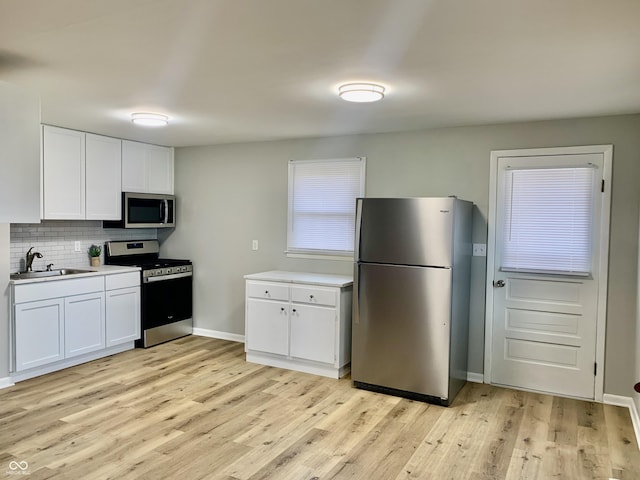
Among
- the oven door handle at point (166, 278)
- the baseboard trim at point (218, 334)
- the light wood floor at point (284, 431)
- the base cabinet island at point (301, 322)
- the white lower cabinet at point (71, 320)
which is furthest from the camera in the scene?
the baseboard trim at point (218, 334)

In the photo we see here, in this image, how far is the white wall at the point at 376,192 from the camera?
3.67 meters

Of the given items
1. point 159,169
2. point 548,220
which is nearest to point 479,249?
point 548,220

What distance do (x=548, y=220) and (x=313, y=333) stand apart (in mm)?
2212

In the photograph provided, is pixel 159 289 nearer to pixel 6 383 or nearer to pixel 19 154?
pixel 6 383

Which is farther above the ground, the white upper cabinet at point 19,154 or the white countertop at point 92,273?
the white upper cabinet at point 19,154

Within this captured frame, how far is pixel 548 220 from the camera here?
3.89 meters

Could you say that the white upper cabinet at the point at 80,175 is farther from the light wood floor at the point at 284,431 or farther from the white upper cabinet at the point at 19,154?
the white upper cabinet at the point at 19,154

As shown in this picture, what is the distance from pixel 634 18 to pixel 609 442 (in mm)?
2584

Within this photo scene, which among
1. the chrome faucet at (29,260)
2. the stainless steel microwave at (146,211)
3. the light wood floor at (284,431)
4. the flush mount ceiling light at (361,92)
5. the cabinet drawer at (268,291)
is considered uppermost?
the flush mount ceiling light at (361,92)

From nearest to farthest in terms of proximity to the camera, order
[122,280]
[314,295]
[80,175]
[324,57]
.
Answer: [324,57] → [314,295] → [80,175] → [122,280]

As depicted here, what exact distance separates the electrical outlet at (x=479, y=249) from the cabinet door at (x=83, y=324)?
355 centimetres

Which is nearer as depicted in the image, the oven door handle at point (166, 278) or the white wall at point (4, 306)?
the white wall at point (4, 306)

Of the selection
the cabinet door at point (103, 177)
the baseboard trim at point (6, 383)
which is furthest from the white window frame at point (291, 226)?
the baseboard trim at point (6, 383)

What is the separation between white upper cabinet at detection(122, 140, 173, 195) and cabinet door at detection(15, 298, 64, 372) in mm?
1571
